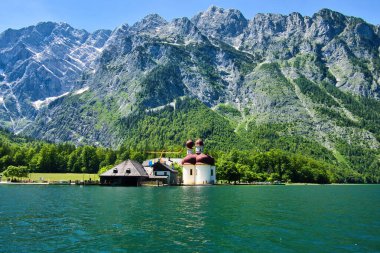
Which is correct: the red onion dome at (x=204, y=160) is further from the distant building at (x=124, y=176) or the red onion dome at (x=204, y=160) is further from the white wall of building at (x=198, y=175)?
the distant building at (x=124, y=176)

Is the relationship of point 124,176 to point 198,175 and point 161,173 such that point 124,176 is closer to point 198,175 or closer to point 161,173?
point 161,173

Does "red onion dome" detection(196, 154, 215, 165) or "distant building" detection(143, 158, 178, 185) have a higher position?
"red onion dome" detection(196, 154, 215, 165)

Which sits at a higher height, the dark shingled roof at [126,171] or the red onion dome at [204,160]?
the red onion dome at [204,160]

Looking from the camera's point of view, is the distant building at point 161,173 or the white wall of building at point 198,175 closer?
the distant building at point 161,173

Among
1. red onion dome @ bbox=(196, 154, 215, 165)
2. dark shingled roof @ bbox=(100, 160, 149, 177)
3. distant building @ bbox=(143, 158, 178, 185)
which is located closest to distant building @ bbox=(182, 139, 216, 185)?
red onion dome @ bbox=(196, 154, 215, 165)

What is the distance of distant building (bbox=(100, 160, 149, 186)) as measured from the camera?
138 meters

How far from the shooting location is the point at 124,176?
137 m

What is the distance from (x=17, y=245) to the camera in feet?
104

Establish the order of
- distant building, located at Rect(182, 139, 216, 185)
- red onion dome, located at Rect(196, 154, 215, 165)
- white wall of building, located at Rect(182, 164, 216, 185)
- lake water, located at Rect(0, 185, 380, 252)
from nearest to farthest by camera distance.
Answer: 1. lake water, located at Rect(0, 185, 380, 252)
2. white wall of building, located at Rect(182, 164, 216, 185)
3. distant building, located at Rect(182, 139, 216, 185)
4. red onion dome, located at Rect(196, 154, 215, 165)

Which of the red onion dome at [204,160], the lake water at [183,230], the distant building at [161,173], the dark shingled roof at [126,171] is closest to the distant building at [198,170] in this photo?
the red onion dome at [204,160]

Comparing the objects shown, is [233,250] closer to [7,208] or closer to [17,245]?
[17,245]

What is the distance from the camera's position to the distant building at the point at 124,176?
137750 millimetres

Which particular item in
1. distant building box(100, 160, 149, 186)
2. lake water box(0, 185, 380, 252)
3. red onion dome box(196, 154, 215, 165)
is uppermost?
red onion dome box(196, 154, 215, 165)

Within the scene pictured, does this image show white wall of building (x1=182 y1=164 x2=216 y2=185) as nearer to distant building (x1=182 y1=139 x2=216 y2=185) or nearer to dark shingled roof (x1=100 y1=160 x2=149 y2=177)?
distant building (x1=182 y1=139 x2=216 y2=185)
